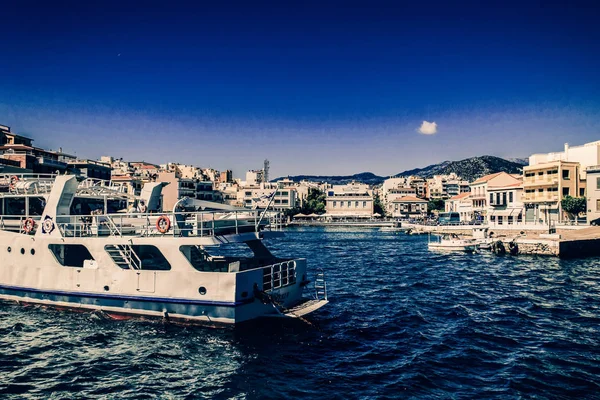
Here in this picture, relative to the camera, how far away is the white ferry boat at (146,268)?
55.2ft

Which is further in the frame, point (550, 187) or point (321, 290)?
point (550, 187)

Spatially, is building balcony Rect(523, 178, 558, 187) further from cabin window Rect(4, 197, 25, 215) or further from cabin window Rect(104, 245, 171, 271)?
cabin window Rect(4, 197, 25, 215)

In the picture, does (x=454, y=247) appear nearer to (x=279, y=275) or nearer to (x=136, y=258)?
(x=279, y=275)

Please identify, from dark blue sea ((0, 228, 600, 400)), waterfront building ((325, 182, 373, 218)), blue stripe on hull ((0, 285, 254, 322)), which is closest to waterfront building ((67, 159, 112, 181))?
blue stripe on hull ((0, 285, 254, 322))

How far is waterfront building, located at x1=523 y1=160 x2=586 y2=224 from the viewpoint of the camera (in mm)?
59344

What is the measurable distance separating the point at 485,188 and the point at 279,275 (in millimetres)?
69375

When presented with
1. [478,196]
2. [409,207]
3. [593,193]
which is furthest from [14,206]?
[409,207]

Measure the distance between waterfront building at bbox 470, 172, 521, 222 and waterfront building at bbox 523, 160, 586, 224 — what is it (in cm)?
617

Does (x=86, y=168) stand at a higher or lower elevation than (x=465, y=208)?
higher

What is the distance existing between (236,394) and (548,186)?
60.3 metres

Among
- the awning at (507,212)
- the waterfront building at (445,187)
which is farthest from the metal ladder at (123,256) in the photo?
the waterfront building at (445,187)

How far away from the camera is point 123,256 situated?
18375 millimetres

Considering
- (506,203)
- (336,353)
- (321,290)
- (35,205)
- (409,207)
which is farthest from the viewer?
(409,207)

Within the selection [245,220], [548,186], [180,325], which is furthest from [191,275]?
[548,186]
